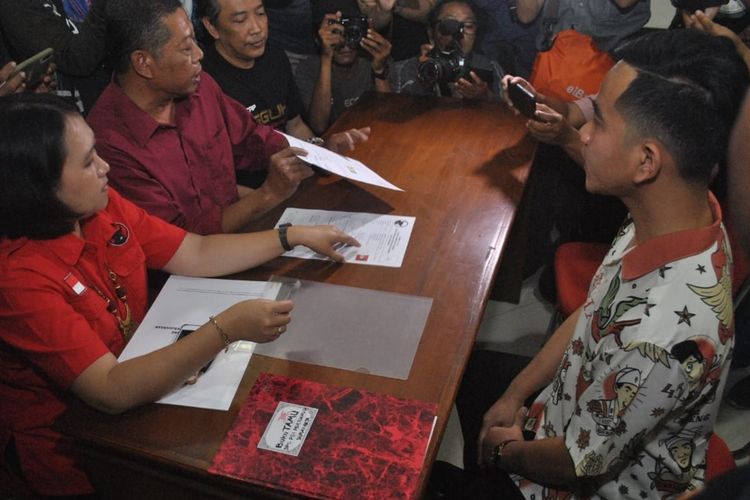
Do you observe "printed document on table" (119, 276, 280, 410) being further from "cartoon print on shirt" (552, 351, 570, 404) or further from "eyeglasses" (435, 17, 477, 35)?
"eyeglasses" (435, 17, 477, 35)

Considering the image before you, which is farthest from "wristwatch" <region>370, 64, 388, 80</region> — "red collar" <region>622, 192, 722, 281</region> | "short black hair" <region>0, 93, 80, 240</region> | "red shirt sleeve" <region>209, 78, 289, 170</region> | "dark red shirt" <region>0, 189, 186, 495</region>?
"red collar" <region>622, 192, 722, 281</region>

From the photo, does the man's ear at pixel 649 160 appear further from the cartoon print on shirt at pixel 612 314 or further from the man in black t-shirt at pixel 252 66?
the man in black t-shirt at pixel 252 66

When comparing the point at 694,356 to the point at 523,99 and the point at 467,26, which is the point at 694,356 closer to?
the point at 523,99

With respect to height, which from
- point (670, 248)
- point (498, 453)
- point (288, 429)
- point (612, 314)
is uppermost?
point (670, 248)

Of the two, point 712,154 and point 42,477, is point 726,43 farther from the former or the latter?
point 42,477

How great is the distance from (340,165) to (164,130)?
0.48 metres

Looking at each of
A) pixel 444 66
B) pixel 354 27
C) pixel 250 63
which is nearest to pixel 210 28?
pixel 250 63

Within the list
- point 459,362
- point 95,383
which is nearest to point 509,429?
point 459,362

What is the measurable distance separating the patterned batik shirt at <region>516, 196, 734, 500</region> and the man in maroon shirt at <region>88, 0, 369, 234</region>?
0.86m

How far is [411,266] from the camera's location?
131 centimetres

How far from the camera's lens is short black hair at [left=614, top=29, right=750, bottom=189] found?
0.92 meters

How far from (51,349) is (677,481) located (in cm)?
110

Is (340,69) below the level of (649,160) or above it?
below

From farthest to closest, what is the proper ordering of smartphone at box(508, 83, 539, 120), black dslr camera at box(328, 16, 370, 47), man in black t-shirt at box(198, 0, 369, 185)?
black dslr camera at box(328, 16, 370, 47)
man in black t-shirt at box(198, 0, 369, 185)
smartphone at box(508, 83, 539, 120)
